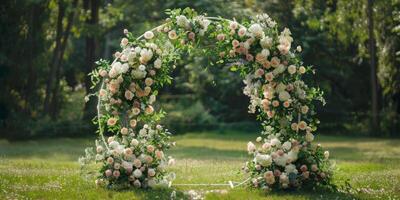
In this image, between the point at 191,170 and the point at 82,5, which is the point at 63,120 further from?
the point at 191,170

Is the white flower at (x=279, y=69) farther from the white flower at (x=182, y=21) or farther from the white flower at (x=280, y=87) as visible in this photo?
the white flower at (x=182, y=21)

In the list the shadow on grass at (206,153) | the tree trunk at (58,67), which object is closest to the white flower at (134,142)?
the shadow on grass at (206,153)

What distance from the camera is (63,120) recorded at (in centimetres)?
2745

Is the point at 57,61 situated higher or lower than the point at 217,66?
higher

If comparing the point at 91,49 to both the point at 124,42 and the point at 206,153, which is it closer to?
the point at 206,153

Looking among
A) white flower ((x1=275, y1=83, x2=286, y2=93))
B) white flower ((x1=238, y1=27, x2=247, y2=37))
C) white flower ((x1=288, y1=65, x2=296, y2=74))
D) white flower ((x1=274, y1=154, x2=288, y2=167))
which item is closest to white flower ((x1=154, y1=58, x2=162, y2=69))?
white flower ((x1=238, y1=27, x2=247, y2=37))

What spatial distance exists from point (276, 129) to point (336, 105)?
18.7 m

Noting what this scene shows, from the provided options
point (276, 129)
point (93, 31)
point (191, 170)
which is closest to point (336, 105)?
point (93, 31)

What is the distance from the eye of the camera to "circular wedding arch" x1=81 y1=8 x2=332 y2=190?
11.9 metres

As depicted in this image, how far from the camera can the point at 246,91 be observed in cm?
1245

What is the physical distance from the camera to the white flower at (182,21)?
40.3 feet

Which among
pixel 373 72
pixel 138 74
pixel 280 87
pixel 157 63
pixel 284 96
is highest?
pixel 373 72

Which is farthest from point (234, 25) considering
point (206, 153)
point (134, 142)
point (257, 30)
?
point (206, 153)

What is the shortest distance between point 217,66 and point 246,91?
18.4 meters
